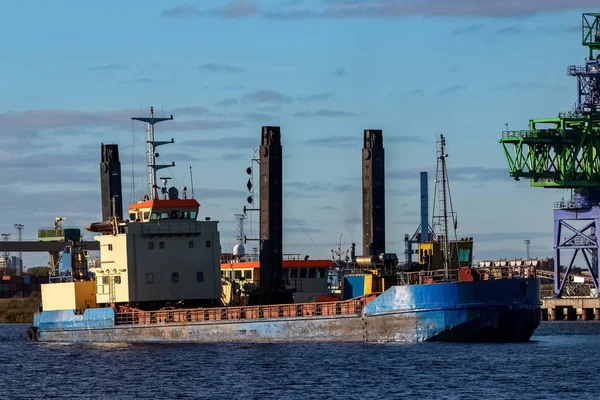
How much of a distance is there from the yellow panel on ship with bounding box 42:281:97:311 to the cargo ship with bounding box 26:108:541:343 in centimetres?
5

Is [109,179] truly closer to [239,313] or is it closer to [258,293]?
[258,293]

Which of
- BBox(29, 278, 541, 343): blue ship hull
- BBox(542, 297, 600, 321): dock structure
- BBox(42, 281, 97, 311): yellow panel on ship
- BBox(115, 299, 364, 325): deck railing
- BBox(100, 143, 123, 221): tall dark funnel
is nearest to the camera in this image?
BBox(29, 278, 541, 343): blue ship hull

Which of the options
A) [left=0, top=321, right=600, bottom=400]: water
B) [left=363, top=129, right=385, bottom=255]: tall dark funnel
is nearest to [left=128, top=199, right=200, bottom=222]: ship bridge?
[left=0, top=321, right=600, bottom=400]: water

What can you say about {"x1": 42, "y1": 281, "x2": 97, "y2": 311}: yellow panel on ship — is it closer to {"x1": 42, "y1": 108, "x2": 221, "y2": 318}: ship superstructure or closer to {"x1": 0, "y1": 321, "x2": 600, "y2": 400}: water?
{"x1": 42, "y1": 108, "x2": 221, "y2": 318}: ship superstructure

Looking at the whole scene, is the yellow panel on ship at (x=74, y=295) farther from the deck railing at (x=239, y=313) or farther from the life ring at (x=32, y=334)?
the life ring at (x=32, y=334)

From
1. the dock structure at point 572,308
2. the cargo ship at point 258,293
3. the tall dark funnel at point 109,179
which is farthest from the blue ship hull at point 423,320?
the dock structure at point 572,308

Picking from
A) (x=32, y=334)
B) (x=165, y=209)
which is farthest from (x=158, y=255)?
(x=32, y=334)

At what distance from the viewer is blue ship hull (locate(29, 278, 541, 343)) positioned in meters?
61.4

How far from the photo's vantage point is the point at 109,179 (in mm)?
90625

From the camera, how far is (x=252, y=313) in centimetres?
6875

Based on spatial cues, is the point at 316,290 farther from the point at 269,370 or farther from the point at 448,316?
the point at 269,370

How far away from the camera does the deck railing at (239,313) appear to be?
65.4 meters

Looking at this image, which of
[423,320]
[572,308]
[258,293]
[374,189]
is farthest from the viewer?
[572,308]

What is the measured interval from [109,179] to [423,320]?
34527mm
